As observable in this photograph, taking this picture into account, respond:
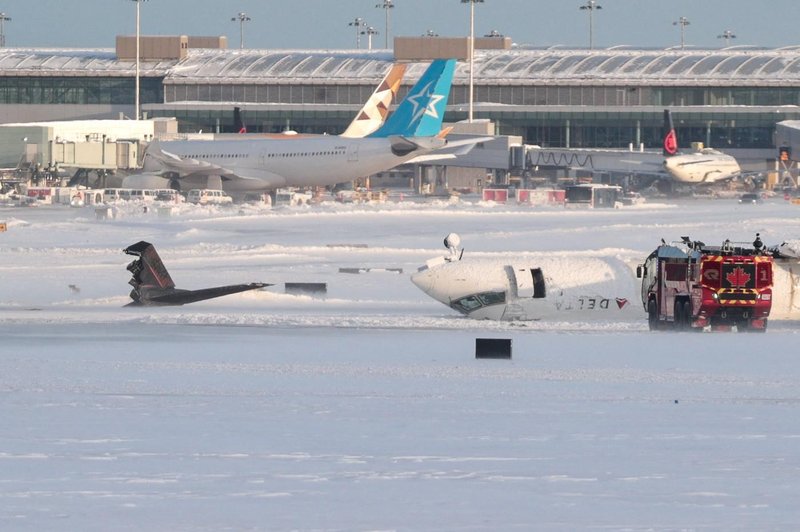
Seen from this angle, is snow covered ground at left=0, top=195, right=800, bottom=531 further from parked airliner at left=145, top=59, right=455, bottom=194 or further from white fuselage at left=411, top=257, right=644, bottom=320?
parked airliner at left=145, top=59, right=455, bottom=194

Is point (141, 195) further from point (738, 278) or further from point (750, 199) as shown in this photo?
point (738, 278)

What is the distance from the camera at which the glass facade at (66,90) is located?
475 ft

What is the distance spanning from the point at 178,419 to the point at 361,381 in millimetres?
4671

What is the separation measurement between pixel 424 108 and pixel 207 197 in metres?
14.1

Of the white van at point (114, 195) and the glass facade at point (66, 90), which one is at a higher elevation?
the glass facade at point (66, 90)

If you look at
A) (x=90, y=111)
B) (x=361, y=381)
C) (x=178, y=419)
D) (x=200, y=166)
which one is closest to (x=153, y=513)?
(x=178, y=419)

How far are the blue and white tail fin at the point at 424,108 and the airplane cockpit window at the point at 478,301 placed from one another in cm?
5492

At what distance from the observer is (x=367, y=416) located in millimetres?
21016

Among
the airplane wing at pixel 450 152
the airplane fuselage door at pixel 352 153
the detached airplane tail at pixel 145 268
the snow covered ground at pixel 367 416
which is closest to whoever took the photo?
the snow covered ground at pixel 367 416

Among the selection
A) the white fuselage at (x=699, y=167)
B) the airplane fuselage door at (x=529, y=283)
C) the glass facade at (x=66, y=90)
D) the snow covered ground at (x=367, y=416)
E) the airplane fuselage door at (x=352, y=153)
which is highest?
the glass facade at (x=66, y=90)

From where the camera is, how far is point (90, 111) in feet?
473

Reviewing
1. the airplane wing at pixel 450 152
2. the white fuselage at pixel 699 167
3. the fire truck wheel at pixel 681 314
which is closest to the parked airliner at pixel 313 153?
the airplane wing at pixel 450 152

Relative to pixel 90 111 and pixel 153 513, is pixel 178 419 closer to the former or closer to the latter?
pixel 153 513

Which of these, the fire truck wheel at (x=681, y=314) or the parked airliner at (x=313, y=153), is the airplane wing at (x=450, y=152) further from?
the fire truck wheel at (x=681, y=314)
